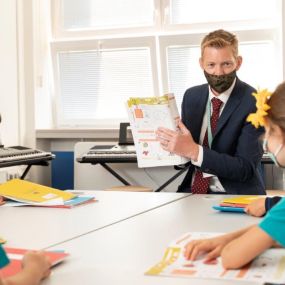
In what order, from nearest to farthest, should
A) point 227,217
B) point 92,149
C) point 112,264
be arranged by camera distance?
point 112,264 → point 227,217 → point 92,149

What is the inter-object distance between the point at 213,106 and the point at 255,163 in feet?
1.13

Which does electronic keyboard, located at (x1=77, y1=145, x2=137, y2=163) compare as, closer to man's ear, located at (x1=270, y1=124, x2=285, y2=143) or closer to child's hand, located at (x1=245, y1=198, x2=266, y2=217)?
child's hand, located at (x1=245, y1=198, x2=266, y2=217)

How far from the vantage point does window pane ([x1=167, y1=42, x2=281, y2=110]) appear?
4.36 metres

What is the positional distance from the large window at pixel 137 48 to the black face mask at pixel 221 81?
1829 millimetres

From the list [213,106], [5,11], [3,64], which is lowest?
[213,106]

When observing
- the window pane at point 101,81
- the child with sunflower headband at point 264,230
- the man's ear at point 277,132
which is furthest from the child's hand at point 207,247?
the window pane at point 101,81

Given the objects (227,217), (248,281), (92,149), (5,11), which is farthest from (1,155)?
(248,281)

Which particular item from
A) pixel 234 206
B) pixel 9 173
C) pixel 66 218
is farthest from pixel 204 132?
pixel 9 173

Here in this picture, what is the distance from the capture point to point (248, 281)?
3.75 feet

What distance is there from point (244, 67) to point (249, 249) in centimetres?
337

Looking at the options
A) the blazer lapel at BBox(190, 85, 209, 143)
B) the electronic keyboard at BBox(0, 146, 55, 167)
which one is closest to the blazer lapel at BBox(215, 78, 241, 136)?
the blazer lapel at BBox(190, 85, 209, 143)

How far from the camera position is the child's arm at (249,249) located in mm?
1212

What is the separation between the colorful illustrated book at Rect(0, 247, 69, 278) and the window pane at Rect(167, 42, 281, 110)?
3.21m

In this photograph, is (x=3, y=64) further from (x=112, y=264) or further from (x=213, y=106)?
(x=112, y=264)
